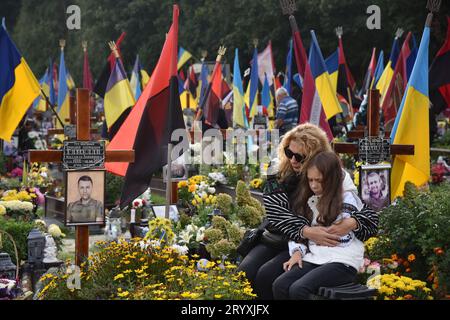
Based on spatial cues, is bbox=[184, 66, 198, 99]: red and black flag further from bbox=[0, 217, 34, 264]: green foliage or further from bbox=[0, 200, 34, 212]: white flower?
bbox=[0, 217, 34, 264]: green foliage

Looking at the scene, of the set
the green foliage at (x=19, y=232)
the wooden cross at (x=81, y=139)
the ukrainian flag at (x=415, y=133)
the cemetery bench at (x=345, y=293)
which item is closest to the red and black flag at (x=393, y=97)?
the ukrainian flag at (x=415, y=133)

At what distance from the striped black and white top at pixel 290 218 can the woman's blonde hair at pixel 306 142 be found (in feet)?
0.50

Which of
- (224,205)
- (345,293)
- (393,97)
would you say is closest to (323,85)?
(393,97)

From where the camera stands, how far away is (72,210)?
5.79 metres

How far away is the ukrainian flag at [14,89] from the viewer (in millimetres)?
9141

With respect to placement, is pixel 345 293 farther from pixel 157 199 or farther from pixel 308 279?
pixel 157 199

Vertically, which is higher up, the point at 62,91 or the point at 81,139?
the point at 62,91

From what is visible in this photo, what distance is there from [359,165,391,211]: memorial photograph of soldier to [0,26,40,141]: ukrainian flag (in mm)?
4271

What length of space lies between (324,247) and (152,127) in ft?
7.86

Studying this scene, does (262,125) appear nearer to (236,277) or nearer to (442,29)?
(236,277)

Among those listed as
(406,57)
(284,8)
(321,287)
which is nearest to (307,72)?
(284,8)

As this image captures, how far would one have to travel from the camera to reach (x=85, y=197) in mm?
5805

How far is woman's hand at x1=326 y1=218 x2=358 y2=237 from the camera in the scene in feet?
15.5

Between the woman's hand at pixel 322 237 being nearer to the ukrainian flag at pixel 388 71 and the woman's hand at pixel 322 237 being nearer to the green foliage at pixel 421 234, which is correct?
the green foliage at pixel 421 234
